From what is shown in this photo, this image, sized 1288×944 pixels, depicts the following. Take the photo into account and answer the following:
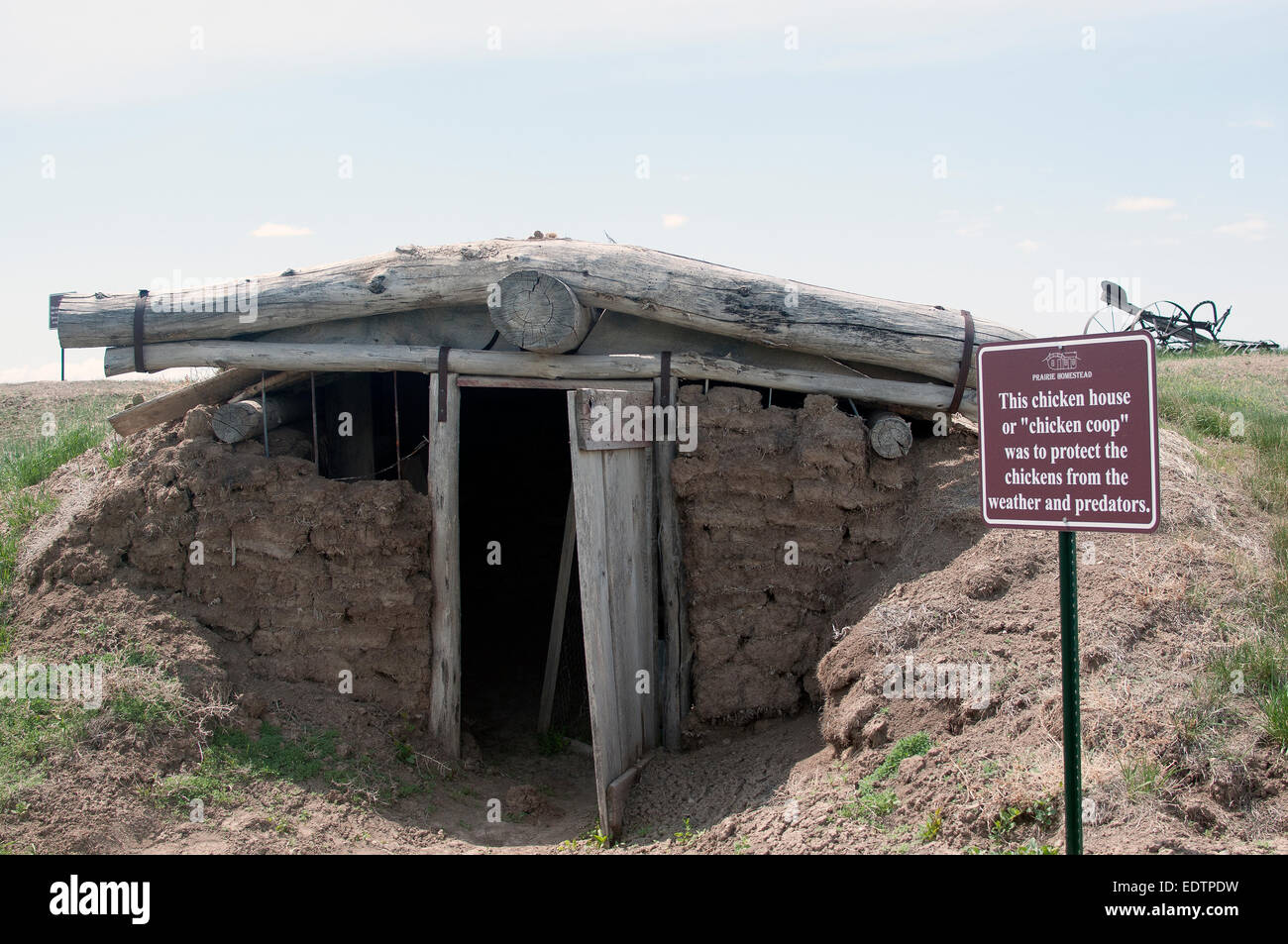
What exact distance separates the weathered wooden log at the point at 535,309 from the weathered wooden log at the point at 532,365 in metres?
0.25

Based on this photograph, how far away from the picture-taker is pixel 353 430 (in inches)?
301

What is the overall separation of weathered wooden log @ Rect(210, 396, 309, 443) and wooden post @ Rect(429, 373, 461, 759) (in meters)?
1.21

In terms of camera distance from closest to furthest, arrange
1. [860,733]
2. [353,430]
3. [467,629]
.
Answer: [860,733] < [353,430] < [467,629]

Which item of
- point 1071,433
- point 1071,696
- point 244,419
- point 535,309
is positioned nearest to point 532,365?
point 535,309

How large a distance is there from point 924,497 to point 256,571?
4255 mm

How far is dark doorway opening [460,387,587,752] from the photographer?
888 centimetres

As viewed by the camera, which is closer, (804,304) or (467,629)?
(804,304)

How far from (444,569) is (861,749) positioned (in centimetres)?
284

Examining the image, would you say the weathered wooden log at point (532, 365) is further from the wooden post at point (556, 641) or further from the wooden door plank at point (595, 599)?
the wooden post at point (556, 641)

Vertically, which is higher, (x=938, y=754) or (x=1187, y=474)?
(x=1187, y=474)

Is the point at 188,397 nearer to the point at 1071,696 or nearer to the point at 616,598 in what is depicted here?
the point at 616,598

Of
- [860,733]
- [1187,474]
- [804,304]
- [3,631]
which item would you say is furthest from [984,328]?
[3,631]

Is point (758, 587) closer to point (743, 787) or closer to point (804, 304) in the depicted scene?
point (743, 787)
